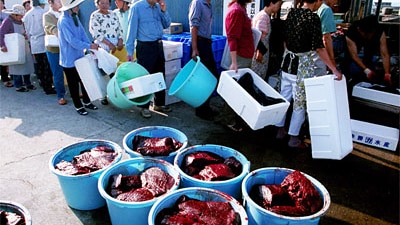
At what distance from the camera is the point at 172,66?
17.3 feet

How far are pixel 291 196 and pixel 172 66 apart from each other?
3470 mm

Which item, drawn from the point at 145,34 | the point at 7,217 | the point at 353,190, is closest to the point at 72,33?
the point at 145,34

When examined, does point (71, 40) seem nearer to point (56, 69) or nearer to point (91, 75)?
point (91, 75)

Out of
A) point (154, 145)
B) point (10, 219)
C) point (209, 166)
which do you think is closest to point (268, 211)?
point (209, 166)

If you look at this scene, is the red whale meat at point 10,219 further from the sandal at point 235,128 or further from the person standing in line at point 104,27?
the person standing in line at point 104,27

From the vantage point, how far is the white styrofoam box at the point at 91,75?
14.9ft

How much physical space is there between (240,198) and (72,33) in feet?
10.9

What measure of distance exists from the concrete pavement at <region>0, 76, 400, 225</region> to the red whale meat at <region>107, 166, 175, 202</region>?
1.60ft

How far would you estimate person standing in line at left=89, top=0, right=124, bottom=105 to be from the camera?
4.89 metres

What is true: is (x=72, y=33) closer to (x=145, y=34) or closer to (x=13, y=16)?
(x=145, y=34)

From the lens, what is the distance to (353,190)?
3.11 metres

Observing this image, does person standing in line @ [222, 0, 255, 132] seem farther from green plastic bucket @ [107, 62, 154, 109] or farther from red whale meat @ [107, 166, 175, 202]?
red whale meat @ [107, 166, 175, 202]

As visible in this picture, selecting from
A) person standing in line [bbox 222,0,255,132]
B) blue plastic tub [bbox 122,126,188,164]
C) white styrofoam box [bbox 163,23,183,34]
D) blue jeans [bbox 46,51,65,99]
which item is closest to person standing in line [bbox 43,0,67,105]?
blue jeans [bbox 46,51,65,99]

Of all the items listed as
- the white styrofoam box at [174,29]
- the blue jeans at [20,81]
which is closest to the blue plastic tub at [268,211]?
the white styrofoam box at [174,29]
